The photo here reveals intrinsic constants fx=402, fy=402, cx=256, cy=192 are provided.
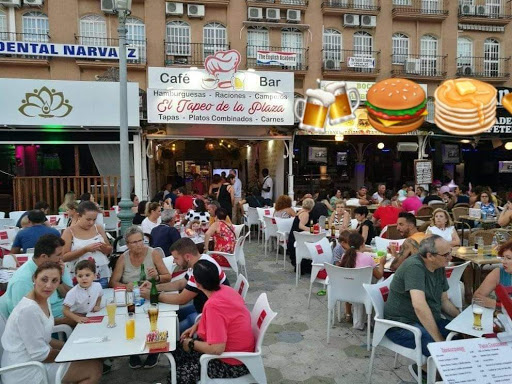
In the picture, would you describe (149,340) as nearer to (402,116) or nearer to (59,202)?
(402,116)

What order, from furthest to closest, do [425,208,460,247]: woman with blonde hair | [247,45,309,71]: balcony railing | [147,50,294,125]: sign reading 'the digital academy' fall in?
[247,45,309,71]: balcony railing < [147,50,294,125]: sign reading 'the digital academy' < [425,208,460,247]: woman with blonde hair

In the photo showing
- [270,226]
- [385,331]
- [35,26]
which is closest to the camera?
[385,331]

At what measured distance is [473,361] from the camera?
2.44 metres

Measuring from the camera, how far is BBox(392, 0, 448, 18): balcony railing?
2119 centimetres

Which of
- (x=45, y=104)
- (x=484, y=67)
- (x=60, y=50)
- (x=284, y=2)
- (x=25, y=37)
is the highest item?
(x=284, y=2)

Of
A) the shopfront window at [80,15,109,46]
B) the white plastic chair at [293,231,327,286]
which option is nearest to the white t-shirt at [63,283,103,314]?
the white plastic chair at [293,231,327,286]

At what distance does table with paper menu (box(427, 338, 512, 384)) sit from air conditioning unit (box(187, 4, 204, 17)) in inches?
807

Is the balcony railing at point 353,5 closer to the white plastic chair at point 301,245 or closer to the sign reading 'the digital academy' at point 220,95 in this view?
the sign reading 'the digital academy' at point 220,95

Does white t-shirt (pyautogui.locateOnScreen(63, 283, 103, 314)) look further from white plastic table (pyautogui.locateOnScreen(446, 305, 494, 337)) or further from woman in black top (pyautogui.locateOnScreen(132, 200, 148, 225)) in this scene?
woman in black top (pyautogui.locateOnScreen(132, 200, 148, 225))

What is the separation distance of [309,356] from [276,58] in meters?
17.7

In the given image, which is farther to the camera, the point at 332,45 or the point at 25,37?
the point at 332,45

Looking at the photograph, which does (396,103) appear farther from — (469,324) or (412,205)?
(412,205)

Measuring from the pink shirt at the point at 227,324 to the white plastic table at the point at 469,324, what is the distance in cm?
154

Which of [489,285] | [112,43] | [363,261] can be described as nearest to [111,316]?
[363,261]
